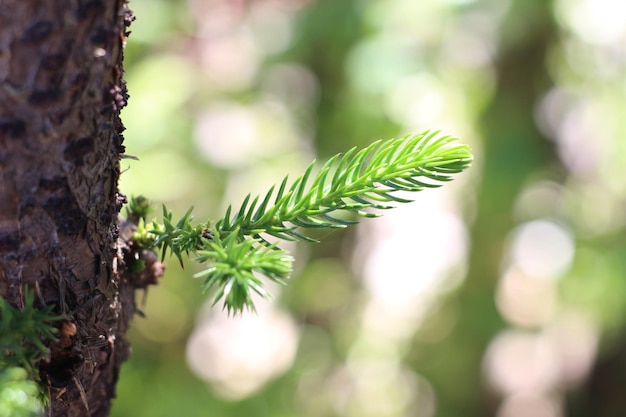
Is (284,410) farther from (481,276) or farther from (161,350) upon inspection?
(481,276)

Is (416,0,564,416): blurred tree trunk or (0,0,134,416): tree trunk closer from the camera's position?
(0,0,134,416): tree trunk

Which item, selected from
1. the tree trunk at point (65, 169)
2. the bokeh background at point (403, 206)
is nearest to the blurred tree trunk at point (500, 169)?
the bokeh background at point (403, 206)

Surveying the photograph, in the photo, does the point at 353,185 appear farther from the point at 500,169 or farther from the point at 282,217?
the point at 500,169

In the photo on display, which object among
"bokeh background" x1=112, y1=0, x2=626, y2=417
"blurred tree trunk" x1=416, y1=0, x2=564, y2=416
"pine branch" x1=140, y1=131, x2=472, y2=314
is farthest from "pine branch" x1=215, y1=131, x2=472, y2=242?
"blurred tree trunk" x1=416, y1=0, x2=564, y2=416

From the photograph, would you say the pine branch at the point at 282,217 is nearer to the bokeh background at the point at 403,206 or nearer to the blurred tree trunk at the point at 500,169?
the bokeh background at the point at 403,206

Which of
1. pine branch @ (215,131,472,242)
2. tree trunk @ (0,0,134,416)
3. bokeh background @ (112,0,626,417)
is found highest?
bokeh background @ (112,0,626,417)

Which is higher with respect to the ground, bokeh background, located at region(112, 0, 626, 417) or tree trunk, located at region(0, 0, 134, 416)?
bokeh background, located at region(112, 0, 626, 417)

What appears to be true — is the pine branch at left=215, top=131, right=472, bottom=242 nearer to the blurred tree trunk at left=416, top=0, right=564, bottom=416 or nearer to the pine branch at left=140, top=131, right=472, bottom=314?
the pine branch at left=140, top=131, right=472, bottom=314
